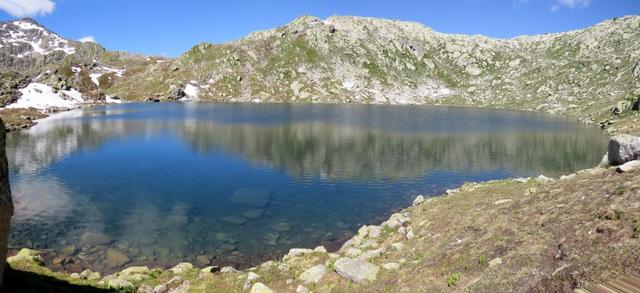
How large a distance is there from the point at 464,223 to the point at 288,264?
44.4ft

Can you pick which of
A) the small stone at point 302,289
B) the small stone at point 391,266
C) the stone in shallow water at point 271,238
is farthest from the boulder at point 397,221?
the small stone at point 302,289

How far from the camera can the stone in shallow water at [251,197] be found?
49.7 metres

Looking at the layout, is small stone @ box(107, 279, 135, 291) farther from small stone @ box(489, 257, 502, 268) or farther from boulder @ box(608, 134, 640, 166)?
boulder @ box(608, 134, 640, 166)

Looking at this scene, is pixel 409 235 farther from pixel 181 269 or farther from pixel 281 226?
pixel 181 269

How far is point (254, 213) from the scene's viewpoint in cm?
4631

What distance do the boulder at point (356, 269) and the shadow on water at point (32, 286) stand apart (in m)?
14.5

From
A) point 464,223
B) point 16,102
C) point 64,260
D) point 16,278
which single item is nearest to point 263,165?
point 64,260

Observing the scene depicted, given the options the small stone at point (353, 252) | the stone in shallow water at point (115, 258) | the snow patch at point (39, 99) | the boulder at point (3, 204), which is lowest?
the stone in shallow water at point (115, 258)

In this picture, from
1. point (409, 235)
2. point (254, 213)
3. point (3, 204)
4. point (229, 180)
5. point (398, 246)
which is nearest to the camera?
point (3, 204)

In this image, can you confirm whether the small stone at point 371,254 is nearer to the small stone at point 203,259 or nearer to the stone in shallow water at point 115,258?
the small stone at point 203,259

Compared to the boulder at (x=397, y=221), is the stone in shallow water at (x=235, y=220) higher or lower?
lower

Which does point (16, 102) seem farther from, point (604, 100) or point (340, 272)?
point (604, 100)

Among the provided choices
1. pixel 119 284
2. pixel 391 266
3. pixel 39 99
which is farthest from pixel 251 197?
pixel 39 99

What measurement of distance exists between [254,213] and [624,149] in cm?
3509
